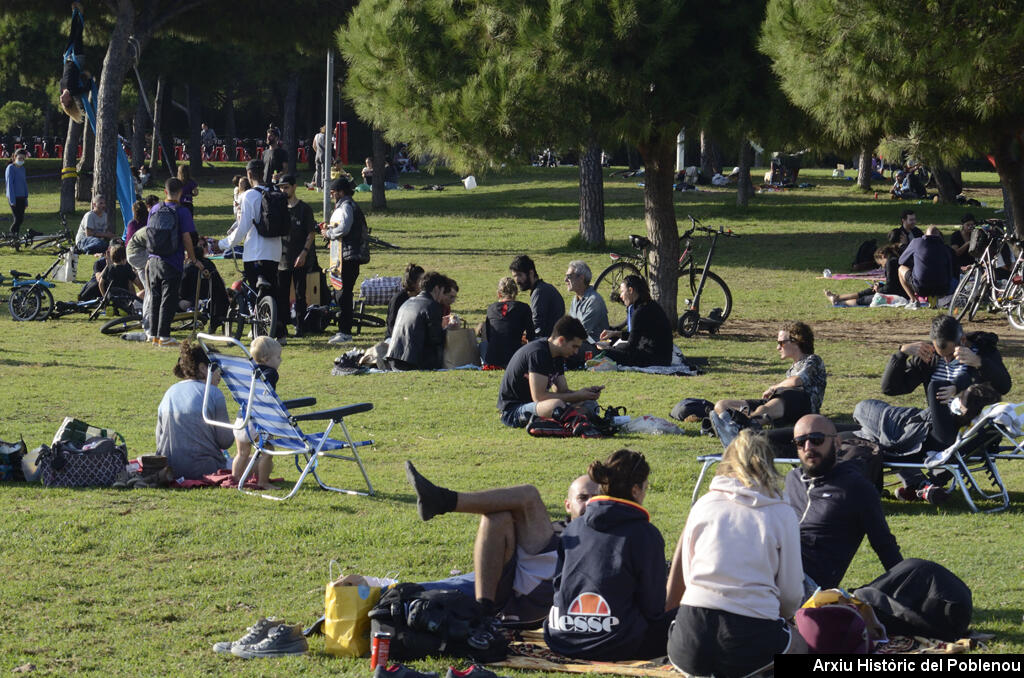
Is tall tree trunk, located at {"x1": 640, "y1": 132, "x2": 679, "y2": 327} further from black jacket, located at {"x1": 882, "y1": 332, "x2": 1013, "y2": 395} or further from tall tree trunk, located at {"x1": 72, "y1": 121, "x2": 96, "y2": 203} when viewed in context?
tall tree trunk, located at {"x1": 72, "y1": 121, "x2": 96, "y2": 203}

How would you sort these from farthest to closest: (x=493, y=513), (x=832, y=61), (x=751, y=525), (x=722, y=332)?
(x=722, y=332), (x=832, y=61), (x=493, y=513), (x=751, y=525)

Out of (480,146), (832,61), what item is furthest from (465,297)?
(832,61)

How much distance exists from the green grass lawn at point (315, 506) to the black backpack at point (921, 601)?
22 centimetres

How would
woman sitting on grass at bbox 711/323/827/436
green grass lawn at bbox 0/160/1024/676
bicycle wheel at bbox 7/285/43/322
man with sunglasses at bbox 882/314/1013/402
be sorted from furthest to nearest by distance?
bicycle wheel at bbox 7/285/43/322
woman sitting on grass at bbox 711/323/827/436
man with sunglasses at bbox 882/314/1013/402
green grass lawn at bbox 0/160/1024/676

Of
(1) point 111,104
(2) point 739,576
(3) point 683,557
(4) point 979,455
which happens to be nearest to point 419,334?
(4) point 979,455

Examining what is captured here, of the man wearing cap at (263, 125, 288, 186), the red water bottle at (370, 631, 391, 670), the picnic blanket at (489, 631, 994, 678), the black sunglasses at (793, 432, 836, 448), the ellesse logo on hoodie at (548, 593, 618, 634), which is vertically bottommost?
the picnic blanket at (489, 631, 994, 678)

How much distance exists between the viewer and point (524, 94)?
13648 mm

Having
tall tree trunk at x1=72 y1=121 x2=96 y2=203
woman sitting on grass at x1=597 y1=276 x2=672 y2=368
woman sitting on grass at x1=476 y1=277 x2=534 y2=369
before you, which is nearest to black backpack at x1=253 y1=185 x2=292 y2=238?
woman sitting on grass at x1=476 y1=277 x2=534 y2=369

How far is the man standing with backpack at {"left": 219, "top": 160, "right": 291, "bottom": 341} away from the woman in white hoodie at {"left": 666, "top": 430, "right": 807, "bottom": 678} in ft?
35.8

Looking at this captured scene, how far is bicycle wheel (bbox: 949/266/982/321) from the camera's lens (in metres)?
17.7

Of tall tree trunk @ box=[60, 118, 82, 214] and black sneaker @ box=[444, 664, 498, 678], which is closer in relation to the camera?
black sneaker @ box=[444, 664, 498, 678]

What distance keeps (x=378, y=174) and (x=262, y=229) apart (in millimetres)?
19805

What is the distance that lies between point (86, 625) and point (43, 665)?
55 centimetres

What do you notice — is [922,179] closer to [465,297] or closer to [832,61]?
[465,297]
